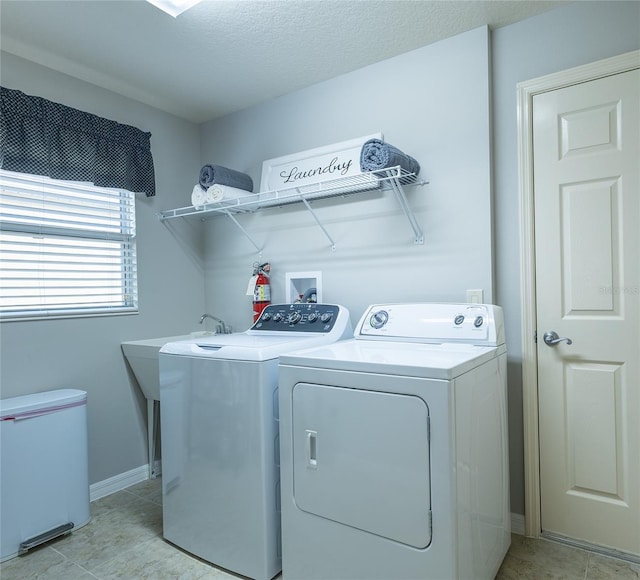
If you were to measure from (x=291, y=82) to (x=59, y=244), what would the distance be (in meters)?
1.66

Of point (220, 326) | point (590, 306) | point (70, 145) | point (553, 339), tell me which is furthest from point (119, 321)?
point (590, 306)

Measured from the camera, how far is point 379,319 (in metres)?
2.20

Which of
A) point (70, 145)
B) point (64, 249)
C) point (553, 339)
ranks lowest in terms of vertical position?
point (553, 339)

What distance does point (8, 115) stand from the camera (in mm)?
2252

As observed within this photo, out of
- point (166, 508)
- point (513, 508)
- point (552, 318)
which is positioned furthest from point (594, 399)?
point (166, 508)

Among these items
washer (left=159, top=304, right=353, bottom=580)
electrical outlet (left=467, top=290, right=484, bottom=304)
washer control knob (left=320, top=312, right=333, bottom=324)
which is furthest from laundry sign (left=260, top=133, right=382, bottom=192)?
washer (left=159, top=304, right=353, bottom=580)

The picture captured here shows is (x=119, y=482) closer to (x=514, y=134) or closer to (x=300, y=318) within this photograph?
(x=300, y=318)

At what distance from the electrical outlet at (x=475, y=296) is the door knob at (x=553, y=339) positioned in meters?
0.33

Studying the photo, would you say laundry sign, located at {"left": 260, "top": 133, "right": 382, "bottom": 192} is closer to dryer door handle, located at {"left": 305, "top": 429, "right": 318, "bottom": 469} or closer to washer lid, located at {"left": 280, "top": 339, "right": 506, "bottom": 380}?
washer lid, located at {"left": 280, "top": 339, "right": 506, "bottom": 380}

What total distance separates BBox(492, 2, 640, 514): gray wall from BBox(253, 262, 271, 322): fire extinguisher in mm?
1393

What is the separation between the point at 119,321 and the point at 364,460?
6.29 ft

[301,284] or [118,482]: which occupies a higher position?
[301,284]

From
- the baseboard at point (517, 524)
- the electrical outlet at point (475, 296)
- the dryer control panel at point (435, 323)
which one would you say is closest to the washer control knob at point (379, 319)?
the dryer control panel at point (435, 323)

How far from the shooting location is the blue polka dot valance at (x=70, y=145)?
2275 mm
